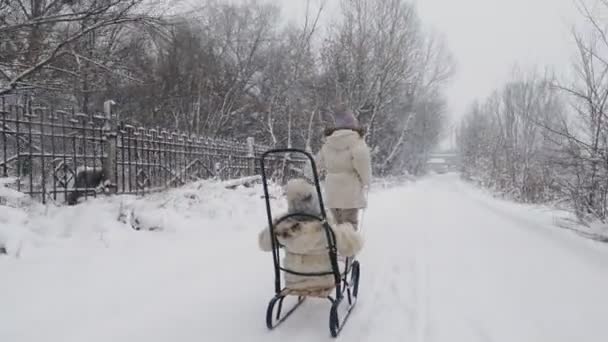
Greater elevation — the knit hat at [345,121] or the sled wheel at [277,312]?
the knit hat at [345,121]

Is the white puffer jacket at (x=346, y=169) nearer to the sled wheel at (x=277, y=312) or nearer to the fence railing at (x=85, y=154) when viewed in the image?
the sled wheel at (x=277, y=312)

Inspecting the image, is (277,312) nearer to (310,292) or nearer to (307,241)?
(310,292)

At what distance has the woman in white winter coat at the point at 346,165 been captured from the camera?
185 inches

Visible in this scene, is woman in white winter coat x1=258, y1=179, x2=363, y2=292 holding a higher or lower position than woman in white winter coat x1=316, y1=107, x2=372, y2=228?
lower

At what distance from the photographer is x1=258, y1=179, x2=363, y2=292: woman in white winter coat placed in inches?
132

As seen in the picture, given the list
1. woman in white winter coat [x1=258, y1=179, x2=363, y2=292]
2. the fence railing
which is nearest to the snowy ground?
woman in white winter coat [x1=258, y1=179, x2=363, y2=292]

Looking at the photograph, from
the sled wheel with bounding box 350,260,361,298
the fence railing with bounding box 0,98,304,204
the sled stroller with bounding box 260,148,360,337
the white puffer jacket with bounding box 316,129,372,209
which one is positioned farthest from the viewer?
the fence railing with bounding box 0,98,304,204

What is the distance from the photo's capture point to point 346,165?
4809mm

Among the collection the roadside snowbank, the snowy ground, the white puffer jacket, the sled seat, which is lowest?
the snowy ground

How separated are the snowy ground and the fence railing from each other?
0.80 metres

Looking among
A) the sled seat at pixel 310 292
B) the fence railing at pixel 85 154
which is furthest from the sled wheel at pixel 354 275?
the fence railing at pixel 85 154

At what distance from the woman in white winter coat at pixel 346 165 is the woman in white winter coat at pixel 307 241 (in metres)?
1.34

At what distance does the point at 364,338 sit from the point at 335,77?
18472 mm

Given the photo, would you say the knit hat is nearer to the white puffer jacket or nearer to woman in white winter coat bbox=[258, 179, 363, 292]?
the white puffer jacket
